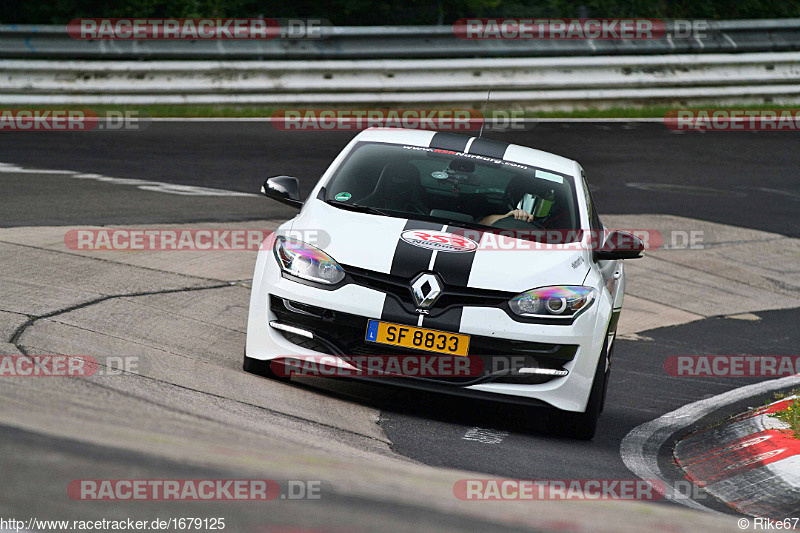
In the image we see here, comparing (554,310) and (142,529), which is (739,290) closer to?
(554,310)

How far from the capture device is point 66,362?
550cm

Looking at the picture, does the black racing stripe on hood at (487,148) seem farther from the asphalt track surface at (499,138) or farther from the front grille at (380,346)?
the front grille at (380,346)

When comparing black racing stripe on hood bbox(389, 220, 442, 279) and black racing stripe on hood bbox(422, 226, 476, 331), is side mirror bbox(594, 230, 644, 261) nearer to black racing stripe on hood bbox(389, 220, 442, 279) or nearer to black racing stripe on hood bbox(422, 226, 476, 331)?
black racing stripe on hood bbox(422, 226, 476, 331)

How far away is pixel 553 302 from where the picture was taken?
5824mm

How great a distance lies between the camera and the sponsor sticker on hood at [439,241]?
5902mm

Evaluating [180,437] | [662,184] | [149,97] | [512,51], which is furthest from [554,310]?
[512,51]

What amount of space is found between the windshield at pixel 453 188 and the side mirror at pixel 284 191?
0.19 metres

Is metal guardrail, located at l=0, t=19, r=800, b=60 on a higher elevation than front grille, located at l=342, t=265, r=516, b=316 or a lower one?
lower

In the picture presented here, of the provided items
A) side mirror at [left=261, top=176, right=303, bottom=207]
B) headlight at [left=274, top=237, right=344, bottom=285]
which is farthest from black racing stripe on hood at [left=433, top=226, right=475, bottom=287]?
side mirror at [left=261, top=176, right=303, bottom=207]

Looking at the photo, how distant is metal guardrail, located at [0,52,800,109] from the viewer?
1606 cm

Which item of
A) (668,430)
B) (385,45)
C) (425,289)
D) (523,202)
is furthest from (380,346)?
(385,45)

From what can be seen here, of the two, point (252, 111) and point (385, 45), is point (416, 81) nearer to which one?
point (385, 45)

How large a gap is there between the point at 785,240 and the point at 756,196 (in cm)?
222

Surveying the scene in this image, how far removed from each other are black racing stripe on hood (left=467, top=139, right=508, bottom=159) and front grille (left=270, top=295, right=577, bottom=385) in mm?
1728
